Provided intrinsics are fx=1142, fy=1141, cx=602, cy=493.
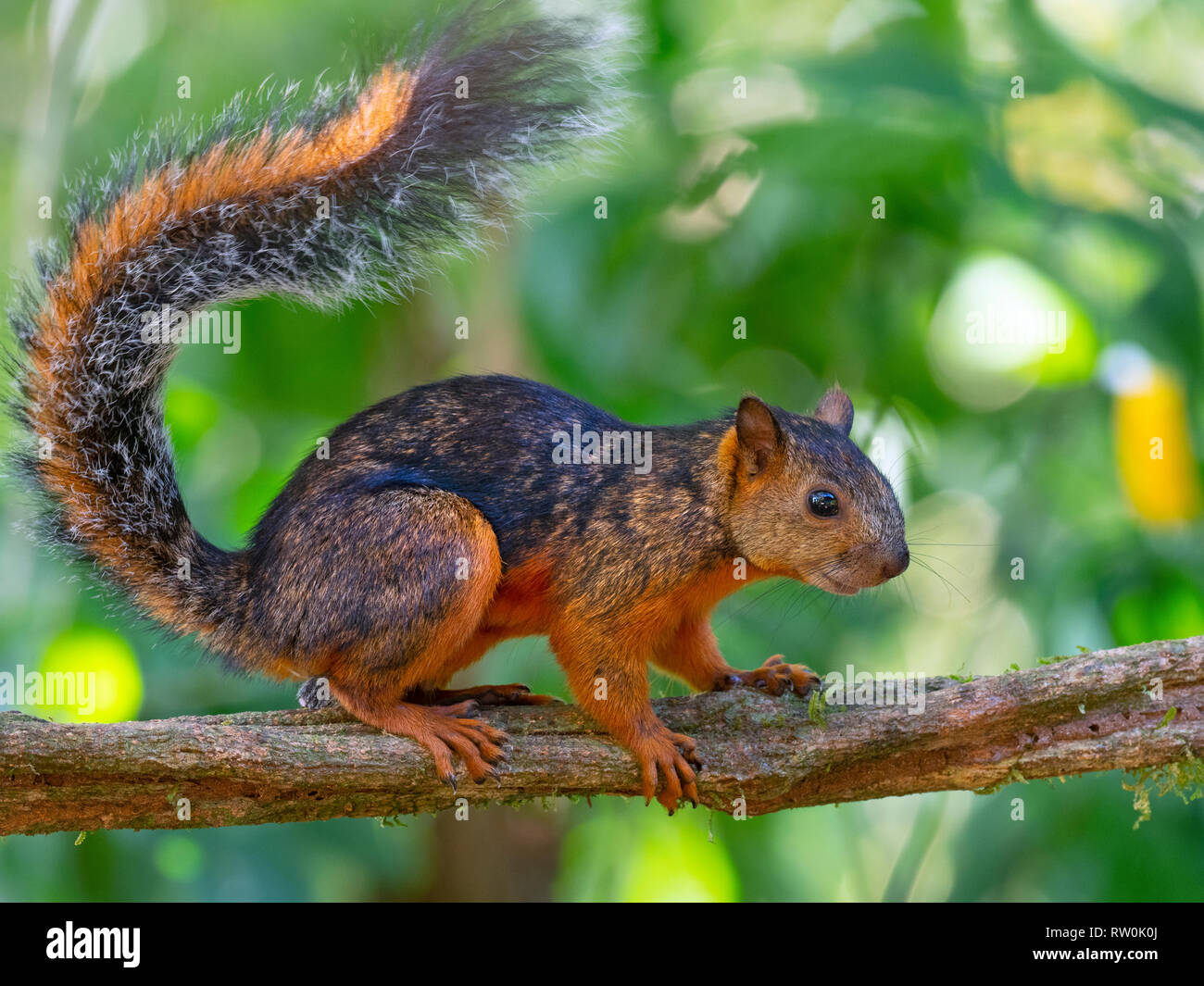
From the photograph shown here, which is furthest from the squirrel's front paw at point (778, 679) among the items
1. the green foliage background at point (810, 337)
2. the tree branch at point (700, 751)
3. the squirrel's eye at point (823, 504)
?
the squirrel's eye at point (823, 504)

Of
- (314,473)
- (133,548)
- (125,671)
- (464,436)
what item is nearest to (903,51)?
(464,436)

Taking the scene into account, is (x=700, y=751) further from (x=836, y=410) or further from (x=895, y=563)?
(x=836, y=410)

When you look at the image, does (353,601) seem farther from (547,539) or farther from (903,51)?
(903,51)

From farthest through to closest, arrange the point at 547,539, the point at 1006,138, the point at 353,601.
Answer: the point at 1006,138
the point at 547,539
the point at 353,601

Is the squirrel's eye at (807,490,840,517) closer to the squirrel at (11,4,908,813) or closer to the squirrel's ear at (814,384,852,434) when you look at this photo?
the squirrel at (11,4,908,813)

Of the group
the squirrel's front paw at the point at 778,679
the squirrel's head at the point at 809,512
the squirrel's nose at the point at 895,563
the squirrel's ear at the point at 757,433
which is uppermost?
the squirrel's ear at the point at 757,433

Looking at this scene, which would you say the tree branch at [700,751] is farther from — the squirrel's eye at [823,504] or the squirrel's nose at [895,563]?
the squirrel's eye at [823,504]
